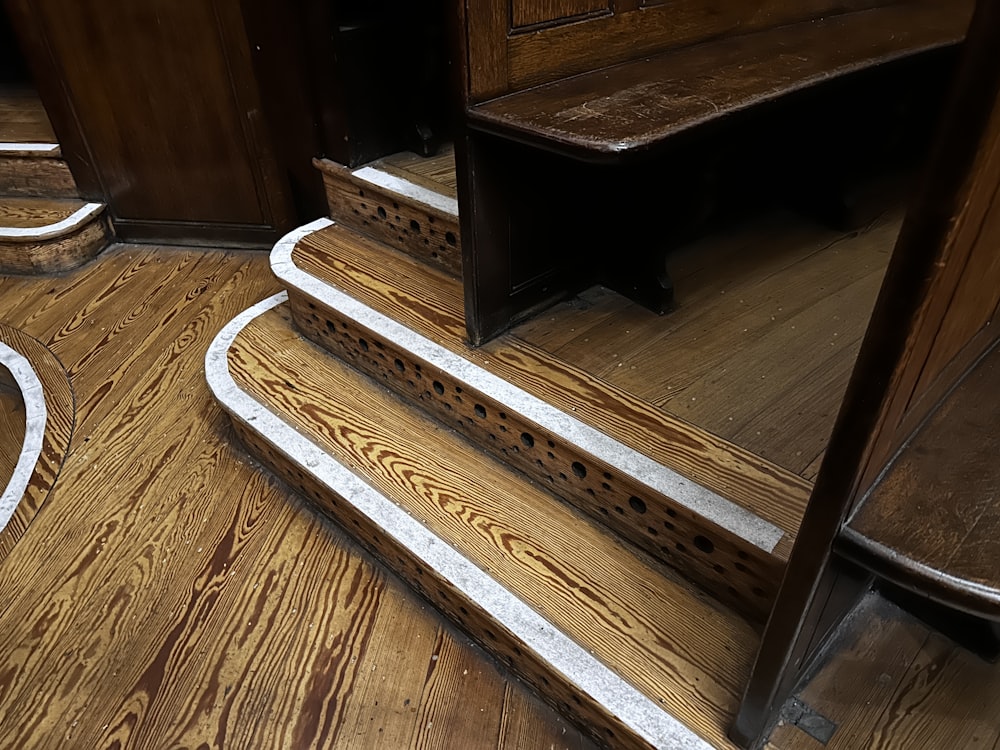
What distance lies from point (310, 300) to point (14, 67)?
2.57m

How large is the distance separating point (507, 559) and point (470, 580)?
7cm

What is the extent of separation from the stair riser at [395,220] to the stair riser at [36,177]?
1117 mm

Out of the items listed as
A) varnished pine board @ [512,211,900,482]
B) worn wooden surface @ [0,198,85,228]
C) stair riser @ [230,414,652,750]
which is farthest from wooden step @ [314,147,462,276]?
worn wooden surface @ [0,198,85,228]

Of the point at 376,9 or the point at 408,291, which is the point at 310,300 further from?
the point at 376,9

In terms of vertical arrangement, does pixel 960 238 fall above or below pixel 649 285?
above

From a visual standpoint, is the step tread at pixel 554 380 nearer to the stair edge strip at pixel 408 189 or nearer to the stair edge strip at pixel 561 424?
the stair edge strip at pixel 561 424

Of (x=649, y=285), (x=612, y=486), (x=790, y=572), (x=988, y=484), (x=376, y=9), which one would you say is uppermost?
(x=376, y=9)

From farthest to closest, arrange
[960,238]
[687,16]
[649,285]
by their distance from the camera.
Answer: [649,285], [687,16], [960,238]

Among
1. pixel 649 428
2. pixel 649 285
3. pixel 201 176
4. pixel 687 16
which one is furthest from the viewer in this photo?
pixel 201 176

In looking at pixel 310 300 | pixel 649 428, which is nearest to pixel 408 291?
pixel 310 300

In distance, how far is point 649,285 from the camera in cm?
143

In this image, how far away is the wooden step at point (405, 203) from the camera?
5.22 feet

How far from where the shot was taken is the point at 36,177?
7.90ft

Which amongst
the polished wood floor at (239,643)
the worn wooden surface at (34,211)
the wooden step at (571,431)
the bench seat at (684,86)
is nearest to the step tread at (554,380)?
the wooden step at (571,431)
